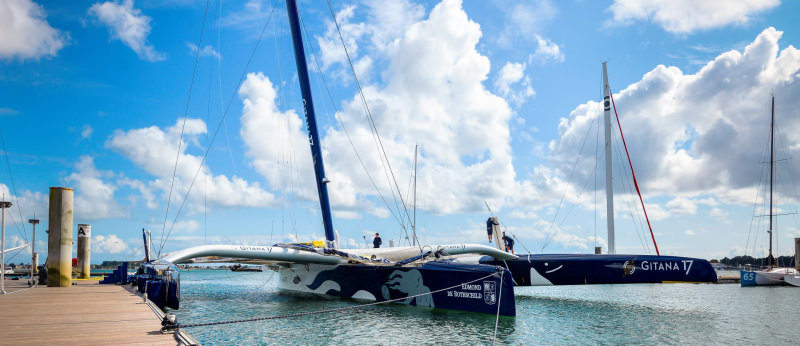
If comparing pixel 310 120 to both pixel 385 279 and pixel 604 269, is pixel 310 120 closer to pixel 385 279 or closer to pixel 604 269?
pixel 385 279

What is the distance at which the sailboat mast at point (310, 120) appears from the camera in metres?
13.3

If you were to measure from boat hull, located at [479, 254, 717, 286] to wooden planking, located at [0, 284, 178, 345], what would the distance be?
30.1ft

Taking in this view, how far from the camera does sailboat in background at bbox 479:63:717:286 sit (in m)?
11.7

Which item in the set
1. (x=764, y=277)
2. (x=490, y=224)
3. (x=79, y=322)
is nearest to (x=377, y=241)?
(x=490, y=224)

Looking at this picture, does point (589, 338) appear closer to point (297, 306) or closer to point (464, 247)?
point (464, 247)

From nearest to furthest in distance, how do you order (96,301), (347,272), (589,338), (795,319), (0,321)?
1. (0,321)
2. (589,338)
3. (96,301)
4. (795,319)
5. (347,272)

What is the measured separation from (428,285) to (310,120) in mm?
5588

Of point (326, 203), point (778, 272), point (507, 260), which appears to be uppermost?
point (326, 203)

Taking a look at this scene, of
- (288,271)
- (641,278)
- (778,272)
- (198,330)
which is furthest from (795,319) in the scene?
(778,272)

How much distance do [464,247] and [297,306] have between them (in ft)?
15.0

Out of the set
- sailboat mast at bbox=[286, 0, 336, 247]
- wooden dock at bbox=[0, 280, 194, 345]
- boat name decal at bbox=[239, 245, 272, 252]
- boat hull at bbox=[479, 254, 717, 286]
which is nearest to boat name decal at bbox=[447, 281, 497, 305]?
boat hull at bbox=[479, 254, 717, 286]

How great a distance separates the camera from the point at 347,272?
13.2 meters

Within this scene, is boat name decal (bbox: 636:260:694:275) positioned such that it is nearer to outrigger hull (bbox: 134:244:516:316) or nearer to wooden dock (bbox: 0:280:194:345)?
outrigger hull (bbox: 134:244:516:316)

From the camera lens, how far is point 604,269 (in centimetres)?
1234
